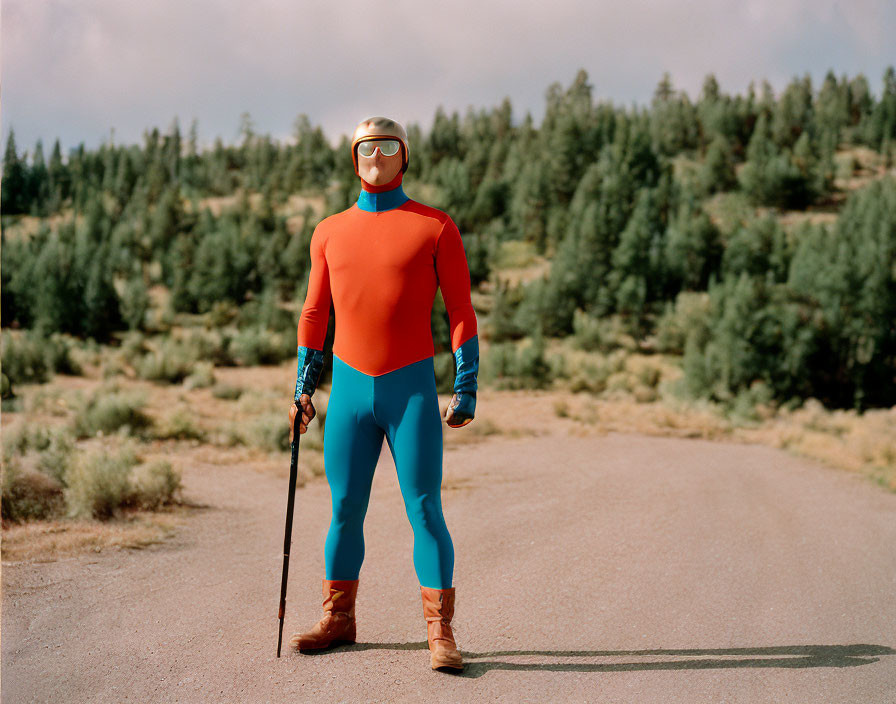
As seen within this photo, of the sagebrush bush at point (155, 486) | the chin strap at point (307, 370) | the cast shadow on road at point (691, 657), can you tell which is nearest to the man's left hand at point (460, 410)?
the chin strap at point (307, 370)

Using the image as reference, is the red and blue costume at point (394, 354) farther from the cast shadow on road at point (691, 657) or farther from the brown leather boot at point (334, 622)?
the cast shadow on road at point (691, 657)

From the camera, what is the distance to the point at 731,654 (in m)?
4.04

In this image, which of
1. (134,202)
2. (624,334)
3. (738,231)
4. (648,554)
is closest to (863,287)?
(624,334)

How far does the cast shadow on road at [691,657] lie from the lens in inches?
151

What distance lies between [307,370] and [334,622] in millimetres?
1389

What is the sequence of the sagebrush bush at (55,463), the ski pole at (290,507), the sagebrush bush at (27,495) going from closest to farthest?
the ski pole at (290,507) → the sagebrush bush at (27,495) → the sagebrush bush at (55,463)

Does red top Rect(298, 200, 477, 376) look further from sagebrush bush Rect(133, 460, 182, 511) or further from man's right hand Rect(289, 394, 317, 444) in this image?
sagebrush bush Rect(133, 460, 182, 511)

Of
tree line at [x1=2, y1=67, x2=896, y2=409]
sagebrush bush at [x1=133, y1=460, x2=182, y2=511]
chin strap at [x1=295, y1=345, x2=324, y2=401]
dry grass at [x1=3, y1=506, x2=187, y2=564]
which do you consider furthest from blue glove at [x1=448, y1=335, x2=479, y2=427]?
tree line at [x1=2, y1=67, x2=896, y2=409]

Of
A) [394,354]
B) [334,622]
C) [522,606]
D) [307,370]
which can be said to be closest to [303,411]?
[307,370]

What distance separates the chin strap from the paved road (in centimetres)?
142

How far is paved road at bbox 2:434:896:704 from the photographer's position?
11.9 ft

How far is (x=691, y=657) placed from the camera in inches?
157

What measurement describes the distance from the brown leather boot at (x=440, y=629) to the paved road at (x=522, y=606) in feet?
0.33

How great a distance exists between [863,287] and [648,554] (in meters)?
34.5
